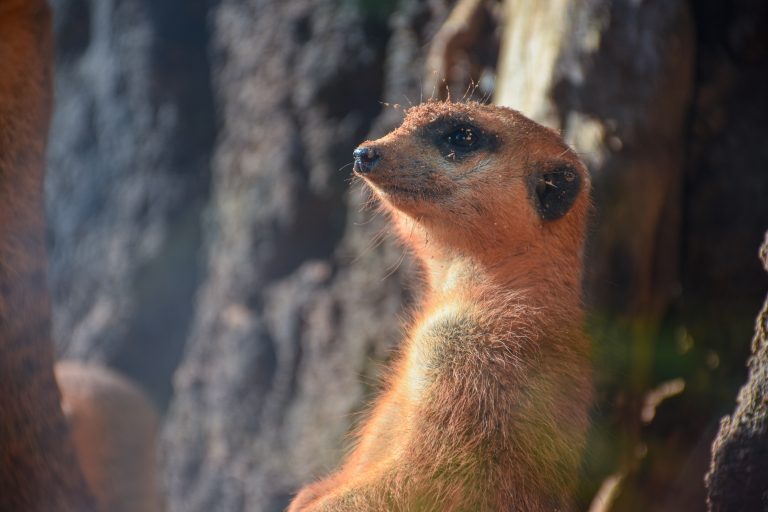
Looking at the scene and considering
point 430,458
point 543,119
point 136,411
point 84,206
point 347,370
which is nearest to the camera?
point 430,458

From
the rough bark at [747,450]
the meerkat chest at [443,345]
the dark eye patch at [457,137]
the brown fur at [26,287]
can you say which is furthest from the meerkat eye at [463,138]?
the brown fur at [26,287]

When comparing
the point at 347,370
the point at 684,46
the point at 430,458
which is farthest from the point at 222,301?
the point at 430,458

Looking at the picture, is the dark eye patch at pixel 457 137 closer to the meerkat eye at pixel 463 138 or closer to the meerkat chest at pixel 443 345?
the meerkat eye at pixel 463 138

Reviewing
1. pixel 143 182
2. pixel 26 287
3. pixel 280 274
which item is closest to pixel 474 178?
pixel 26 287

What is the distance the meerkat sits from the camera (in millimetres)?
2072

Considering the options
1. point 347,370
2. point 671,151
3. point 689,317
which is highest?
point 671,151

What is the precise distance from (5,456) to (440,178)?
1.52 meters

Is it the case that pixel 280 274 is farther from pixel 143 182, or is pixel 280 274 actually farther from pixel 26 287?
pixel 26 287

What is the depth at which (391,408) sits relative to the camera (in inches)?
93.1

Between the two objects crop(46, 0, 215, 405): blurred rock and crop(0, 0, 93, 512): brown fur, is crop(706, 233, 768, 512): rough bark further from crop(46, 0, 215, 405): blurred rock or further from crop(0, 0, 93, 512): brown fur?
crop(46, 0, 215, 405): blurred rock

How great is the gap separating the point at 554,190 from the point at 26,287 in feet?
5.34

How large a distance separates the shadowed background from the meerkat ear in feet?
2.35

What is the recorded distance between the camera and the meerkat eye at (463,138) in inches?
94.0

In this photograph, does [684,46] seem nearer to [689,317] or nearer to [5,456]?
[689,317]
